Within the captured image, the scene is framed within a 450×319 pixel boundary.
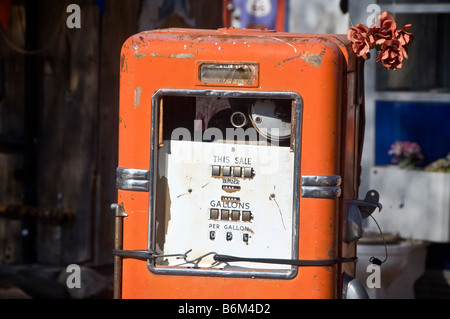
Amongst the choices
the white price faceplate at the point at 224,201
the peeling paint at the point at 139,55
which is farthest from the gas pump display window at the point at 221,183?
the peeling paint at the point at 139,55

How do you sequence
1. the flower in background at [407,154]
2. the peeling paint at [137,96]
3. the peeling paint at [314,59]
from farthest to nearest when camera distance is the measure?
the flower in background at [407,154] < the peeling paint at [137,96] < the peeling paint at [314,59]

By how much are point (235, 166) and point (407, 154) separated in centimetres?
286

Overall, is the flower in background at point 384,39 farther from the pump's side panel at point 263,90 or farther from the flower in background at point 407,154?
the flower in background at point 407,154

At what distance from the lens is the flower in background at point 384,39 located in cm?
333

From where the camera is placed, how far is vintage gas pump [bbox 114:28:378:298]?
10.6ft

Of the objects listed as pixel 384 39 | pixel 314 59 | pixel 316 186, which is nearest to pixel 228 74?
pixel 314 59

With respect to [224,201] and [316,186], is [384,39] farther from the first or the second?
[224,201]

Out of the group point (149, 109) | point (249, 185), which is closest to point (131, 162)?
point (149, 109)

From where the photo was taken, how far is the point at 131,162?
334 cm

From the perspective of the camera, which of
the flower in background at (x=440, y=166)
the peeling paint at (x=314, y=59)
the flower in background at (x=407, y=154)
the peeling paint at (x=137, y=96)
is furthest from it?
the flower in background at (x=407, y=154)

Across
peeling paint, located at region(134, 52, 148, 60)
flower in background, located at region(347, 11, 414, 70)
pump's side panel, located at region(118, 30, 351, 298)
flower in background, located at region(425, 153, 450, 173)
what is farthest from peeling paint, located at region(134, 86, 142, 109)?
flower in background, located at region(425, 153, 450, 173)

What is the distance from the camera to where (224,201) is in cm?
336

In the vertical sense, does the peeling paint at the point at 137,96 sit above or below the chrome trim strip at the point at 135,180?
above

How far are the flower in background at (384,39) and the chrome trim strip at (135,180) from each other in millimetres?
1059
